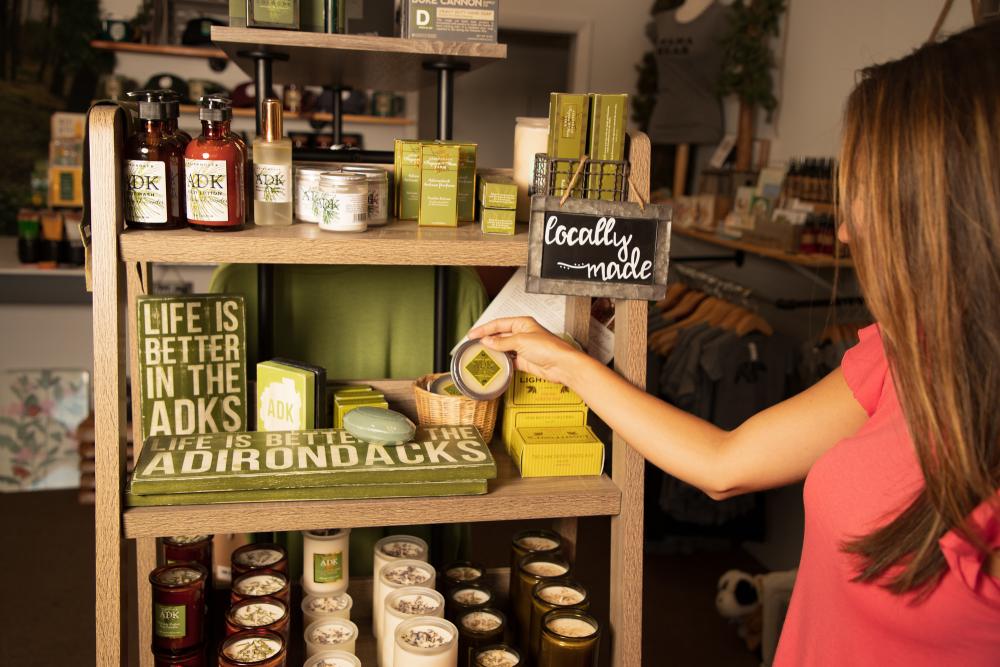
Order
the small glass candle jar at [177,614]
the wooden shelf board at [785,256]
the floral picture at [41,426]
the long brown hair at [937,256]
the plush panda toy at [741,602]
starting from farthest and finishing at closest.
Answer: the floral picture at [41,426] < the wooden shelf board at [785,256] < the plush panda toy at [741,602] < the small glass candle jar at [177,614] < the long brown hair at [937,256]

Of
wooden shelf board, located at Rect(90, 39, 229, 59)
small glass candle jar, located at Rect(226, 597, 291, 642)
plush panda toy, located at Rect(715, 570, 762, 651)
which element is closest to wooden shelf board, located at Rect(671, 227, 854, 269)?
plush panda toy, located at Rect(715, 570, 762, 651)

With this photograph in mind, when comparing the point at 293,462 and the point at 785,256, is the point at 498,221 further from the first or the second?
the point at 785,256

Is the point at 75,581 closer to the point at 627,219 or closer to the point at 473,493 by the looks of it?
the point at 473,493

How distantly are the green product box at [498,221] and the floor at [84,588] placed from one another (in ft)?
6.99

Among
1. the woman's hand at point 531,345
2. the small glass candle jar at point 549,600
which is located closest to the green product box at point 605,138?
the woman's hand at point 531,345

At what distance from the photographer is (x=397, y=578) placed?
4.66 feet

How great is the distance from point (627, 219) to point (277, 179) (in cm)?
49

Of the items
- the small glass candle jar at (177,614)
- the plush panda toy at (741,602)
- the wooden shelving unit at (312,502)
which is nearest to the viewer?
the wooden shelving unit at (312,502)

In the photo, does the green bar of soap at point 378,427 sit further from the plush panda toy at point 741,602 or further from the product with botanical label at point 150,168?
the plush panda toy at point 741,602

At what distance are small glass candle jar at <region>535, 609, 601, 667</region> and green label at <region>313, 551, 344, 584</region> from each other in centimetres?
36

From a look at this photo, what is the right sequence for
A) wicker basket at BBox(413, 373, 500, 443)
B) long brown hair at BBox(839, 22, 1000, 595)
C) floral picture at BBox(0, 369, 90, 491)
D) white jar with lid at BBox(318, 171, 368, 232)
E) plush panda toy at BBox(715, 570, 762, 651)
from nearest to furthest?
long brown hair at BBox(839, 22, 1000, 595)
white jar with lid at BBox(318, 171, 368, 232)
wicker basket at BBox(413, 373, 500, 443)
plush panda toy at BBox(715, 570, 762, 651)
floral picture at BBox(0, 369, 90, 491)

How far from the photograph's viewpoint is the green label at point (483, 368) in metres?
1.39

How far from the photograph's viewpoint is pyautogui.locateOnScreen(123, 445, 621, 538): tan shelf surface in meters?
1.16

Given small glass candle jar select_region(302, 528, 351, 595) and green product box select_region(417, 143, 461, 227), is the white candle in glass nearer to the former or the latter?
small glass candle jar select_region(302, 528, 351, 595)
